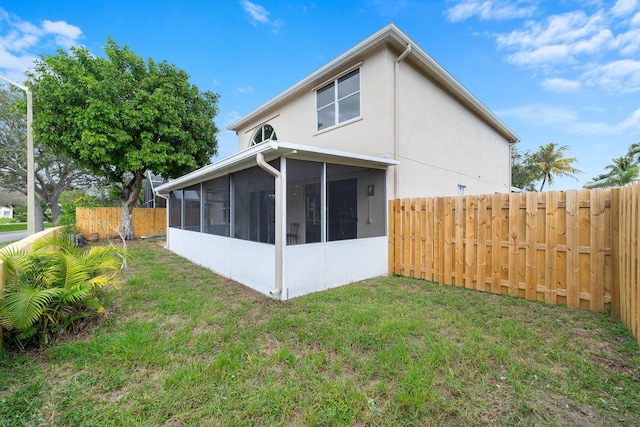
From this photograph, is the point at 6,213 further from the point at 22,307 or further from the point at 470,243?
the point at 470,243

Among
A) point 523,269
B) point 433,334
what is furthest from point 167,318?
point 523,269

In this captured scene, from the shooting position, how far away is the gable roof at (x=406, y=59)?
5919 mm

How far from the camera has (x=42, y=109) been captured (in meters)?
10.4

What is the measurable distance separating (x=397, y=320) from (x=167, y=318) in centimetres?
327

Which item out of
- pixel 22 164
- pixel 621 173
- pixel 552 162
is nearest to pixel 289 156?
pixel 22 164

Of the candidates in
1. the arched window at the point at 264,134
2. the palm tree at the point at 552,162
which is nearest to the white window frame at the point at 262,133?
the arched window at the point at 264,134

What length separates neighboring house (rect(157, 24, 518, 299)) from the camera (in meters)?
4.72

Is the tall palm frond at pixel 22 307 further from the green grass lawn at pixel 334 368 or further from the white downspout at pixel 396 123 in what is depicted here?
the white downspout at pixel 396 123

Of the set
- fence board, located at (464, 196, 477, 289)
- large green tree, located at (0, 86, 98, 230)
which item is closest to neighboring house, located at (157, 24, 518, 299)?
fence board, located at (464, 196, 477, 289)

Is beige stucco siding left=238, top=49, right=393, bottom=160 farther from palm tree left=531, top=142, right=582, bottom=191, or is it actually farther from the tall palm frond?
palm tree left=531, top=142, right=582, bottom=191

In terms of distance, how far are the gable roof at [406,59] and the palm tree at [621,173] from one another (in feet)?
59.8

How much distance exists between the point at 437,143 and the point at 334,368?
7.23 m

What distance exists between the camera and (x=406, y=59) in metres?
6.65

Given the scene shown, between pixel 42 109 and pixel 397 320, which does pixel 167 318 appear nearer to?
pixel 397 320
